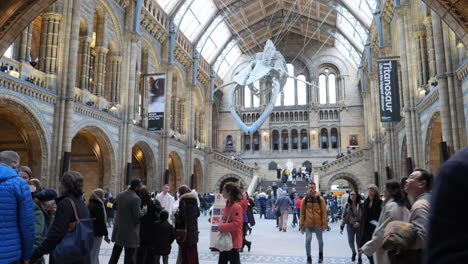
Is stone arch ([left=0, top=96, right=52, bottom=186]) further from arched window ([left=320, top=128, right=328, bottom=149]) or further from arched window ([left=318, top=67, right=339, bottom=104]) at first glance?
arched window ([left=318, top=67, right=339, bottom=104])

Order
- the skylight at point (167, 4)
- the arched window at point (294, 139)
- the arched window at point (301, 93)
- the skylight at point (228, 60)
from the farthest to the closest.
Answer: the arched window at point (301, 93)
the skylight at point (228, 60)
the arched window at point (294, 139)
the skylight at point (167, 4)

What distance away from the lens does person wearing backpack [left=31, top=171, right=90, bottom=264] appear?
11.6 feet

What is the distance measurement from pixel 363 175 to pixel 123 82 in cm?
1964

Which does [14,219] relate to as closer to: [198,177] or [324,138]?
[198,177]

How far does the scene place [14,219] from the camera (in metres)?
3.15

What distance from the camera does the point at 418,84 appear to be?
52.3 ft

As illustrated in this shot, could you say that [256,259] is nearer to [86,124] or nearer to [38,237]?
[38,237]

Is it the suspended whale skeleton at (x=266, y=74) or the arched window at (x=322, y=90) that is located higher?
the arched window at (x=322, y=90)

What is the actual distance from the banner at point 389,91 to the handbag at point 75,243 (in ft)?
46.6

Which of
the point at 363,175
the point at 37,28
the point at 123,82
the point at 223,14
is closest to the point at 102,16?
the point at 123,82

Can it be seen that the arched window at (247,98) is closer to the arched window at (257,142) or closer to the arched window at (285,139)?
the arched window at (257,142)

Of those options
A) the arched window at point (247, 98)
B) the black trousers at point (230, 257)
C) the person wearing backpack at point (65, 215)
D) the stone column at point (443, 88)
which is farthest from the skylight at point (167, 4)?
the person wearing backpack at point (65, 215)

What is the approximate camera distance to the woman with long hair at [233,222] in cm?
466

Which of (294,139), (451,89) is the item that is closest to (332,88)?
→ (294,139)
